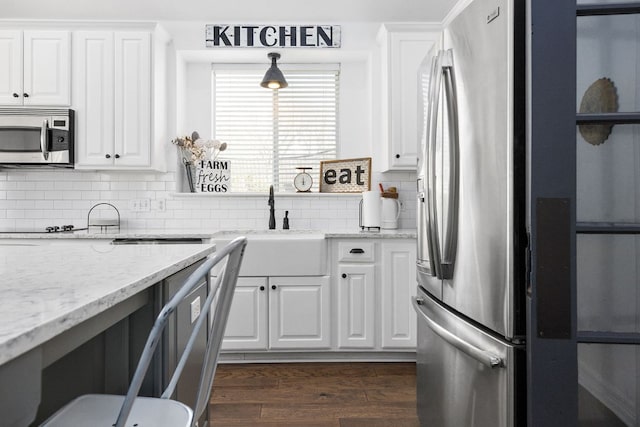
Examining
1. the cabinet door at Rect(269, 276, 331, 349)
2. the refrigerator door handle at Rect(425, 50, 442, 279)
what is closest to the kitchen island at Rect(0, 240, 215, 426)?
the refrigerator door handle at Rect(425, 50, 442, 279)

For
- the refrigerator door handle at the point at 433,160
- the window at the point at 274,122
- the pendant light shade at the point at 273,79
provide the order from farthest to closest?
1. the window at the point at 274,122
2. the pendant light shade at the point at 273,79
3. the refrigerator door handle at the point at 433,160

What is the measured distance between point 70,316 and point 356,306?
2.45 metres

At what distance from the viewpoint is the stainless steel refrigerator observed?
1239mm

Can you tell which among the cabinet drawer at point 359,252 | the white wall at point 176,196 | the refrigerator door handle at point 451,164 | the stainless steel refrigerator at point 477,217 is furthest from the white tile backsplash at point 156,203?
the refrigerator door handle at point 451,164

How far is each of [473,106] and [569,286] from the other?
2.08 ft

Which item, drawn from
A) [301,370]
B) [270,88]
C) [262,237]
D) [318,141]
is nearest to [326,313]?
[301,370]

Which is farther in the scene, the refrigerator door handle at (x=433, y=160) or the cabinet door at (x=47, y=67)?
the cabinet door at (x=47, y=67)

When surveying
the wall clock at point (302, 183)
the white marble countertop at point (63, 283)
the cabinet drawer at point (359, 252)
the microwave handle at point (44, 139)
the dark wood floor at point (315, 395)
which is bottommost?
the dark wood floor at point (315, 395)

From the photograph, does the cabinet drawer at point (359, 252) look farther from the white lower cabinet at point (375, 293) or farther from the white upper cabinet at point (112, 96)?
the white upper cabinet at point (112, 96)

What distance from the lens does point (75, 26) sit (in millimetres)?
3166

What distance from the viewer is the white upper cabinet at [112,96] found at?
3.15 m

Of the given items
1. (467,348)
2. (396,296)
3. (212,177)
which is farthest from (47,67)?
(467,348)

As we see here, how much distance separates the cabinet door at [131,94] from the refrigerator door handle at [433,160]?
90.5 inches

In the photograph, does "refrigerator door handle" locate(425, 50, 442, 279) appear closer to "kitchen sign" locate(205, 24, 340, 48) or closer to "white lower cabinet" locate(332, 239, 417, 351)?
"white lower cabinet" locate(332, 239, 417, 351)
